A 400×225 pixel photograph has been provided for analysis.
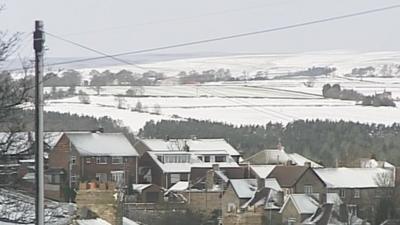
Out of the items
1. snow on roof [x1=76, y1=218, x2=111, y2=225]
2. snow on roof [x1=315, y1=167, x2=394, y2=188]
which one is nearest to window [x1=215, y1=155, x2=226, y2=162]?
snow on roof [x1=315, y1=167, x2=394, y2=188]

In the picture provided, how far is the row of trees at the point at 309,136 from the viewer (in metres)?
39.6

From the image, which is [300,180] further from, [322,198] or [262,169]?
[262,169]

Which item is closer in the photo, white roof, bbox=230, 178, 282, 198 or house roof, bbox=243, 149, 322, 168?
white roof, bbox=230, 178, 282, 198

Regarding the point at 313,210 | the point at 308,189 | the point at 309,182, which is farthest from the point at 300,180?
the point at 313,210

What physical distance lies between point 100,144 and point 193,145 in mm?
8933

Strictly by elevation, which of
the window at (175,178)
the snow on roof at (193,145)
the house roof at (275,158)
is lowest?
the window at (175,178)

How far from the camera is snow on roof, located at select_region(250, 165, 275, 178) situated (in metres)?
39.4

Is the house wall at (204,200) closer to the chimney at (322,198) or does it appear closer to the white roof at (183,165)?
the chimney at (322,198)

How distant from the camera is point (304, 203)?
29.8 m

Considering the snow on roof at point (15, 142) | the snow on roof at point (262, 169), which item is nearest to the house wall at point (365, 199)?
the snow on roof at point (262, 169)

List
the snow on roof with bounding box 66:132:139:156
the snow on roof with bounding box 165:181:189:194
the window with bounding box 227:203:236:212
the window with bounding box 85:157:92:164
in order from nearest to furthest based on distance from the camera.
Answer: the window with bounding box 227:203:236:212, the snow on roof with bounding box 165:181:189:194, the snow on roof with bounding box 66:132:139:156, the window with bounding box 85:157:92:164

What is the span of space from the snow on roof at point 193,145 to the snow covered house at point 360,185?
9879 millimetres

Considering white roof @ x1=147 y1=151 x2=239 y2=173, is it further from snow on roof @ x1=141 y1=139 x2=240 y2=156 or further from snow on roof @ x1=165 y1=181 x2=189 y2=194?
snow on roof @ x1=165 y1=181 x2=189 y2=194

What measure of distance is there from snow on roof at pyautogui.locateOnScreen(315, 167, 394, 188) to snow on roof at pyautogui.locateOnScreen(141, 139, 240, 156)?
10177mm
